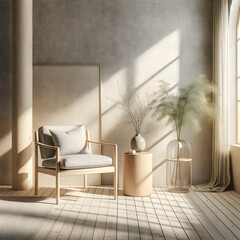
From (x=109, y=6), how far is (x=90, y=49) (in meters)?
0.69

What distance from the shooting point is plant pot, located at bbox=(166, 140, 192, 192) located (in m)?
5.54

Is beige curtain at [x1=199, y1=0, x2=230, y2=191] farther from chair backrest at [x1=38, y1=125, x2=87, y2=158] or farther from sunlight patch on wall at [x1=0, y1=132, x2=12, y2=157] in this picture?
sunlight patch on wall at [x1=0, y1=132, x2=12, y2=157]

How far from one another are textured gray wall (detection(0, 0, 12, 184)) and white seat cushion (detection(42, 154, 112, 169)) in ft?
4.07

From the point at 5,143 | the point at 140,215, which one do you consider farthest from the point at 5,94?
the point at 140,215

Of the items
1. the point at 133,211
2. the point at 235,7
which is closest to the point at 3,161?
the point at 133,211

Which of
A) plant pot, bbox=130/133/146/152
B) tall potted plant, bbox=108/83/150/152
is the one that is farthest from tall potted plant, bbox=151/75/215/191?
plant pot, bbox=130/133/146/152

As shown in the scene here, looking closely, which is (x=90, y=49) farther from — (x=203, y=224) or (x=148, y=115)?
(x=203, y=224)

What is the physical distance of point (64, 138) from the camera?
513cm

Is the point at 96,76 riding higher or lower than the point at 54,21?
lower

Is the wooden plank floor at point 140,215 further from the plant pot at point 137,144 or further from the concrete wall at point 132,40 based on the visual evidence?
the concrete wall at point 132,40

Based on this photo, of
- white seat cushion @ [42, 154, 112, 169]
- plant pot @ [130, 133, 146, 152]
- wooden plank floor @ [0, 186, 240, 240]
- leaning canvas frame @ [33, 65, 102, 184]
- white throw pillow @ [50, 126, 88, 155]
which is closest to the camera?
wooden plank floor @ [0, 186, 240, 240]

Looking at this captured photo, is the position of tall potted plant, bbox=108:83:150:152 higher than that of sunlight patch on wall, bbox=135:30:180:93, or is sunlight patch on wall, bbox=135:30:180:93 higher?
sunlight patch on wall, bbox=135:30:180:93

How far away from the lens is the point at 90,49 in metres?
5.88

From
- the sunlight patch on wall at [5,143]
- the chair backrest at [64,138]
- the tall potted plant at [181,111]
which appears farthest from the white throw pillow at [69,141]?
the tall potted plant at [181,111]
